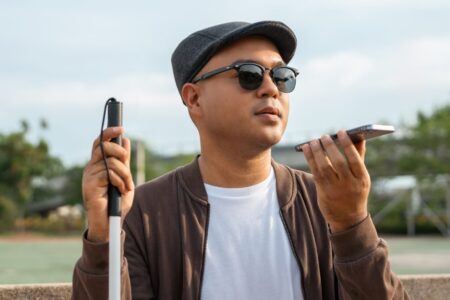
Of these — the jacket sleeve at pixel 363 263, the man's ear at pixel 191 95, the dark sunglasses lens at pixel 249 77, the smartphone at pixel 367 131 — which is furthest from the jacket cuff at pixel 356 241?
the man's ear at pixel 191 95

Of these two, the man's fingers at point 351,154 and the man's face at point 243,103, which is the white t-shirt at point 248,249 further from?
the man's fingers at point 351,154

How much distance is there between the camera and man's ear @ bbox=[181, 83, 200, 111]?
9.12 ft

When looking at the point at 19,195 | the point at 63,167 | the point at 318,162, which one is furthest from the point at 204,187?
the point at 63,167

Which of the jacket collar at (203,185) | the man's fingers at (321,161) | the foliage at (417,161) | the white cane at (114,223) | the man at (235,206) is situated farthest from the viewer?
the foliage at (417,161)

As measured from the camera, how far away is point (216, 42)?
8.67ft

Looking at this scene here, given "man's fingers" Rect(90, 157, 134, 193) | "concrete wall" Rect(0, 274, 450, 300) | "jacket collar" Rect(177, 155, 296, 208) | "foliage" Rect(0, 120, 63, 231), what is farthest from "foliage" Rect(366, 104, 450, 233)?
"man's fingers" Rect(90, 157, 134, 193)

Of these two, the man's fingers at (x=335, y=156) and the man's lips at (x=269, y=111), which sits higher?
the man's lips at (x=269, y=111)

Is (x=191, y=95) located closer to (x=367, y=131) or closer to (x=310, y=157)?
(x=310, y=157)

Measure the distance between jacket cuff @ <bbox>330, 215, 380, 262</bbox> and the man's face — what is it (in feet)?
1.54

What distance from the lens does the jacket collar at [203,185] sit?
2.71 m

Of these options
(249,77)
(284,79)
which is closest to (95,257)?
(249,77)

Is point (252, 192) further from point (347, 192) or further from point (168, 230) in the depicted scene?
point (347, 192)

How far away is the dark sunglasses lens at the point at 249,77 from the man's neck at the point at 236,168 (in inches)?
10.1

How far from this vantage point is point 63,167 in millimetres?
55969
